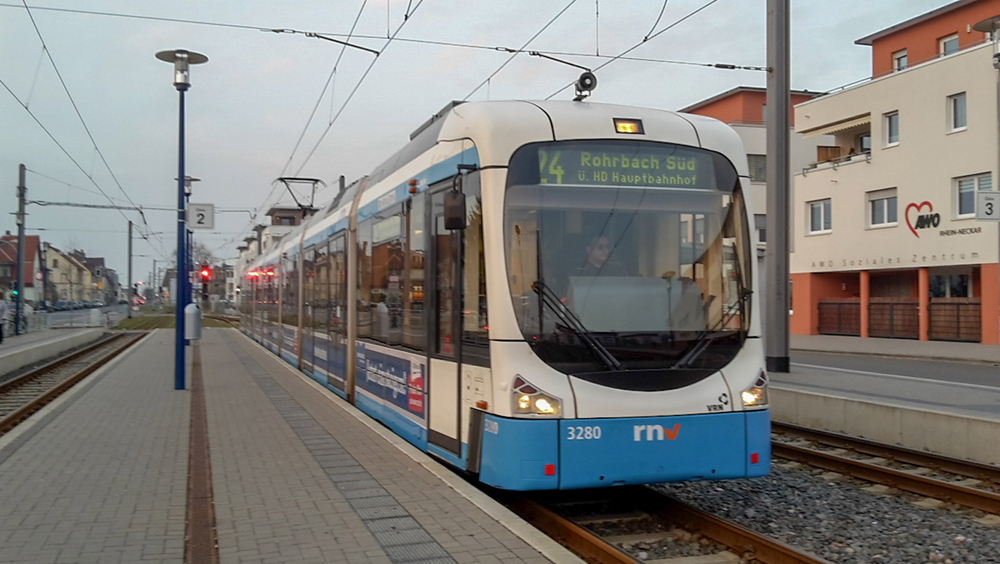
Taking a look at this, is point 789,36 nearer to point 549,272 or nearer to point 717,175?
point 717,175

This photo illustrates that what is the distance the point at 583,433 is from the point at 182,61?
12053 millimetres

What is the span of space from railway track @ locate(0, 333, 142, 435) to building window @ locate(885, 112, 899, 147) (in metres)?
27.8

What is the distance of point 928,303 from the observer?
30.8m

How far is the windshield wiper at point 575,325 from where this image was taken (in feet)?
21.2

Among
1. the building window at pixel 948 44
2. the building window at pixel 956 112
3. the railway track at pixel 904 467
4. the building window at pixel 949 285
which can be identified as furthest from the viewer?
the building window at pixel 948 44

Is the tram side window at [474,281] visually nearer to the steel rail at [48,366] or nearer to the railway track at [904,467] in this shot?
the railway track at [904,467]

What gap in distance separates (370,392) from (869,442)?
19.4ft

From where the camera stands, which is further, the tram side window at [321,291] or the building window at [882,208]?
the building window at [882,208]

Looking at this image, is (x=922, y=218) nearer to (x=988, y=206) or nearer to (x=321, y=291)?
(x=988, y=206)

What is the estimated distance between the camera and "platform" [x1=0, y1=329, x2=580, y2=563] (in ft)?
17.9

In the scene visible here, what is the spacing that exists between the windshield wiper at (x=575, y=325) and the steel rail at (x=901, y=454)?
4.52 m

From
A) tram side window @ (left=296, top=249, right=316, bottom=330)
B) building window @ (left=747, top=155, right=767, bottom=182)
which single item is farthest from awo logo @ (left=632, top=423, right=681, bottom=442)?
building window @ (left=747, top=155, right=767, bottom=182)

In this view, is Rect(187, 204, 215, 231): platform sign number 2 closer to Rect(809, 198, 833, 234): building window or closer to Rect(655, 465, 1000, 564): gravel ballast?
Rect(655, 465, 1000, 564): gravel ballast

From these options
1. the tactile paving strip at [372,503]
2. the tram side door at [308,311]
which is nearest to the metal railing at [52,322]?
the tram side door at [308,311]
